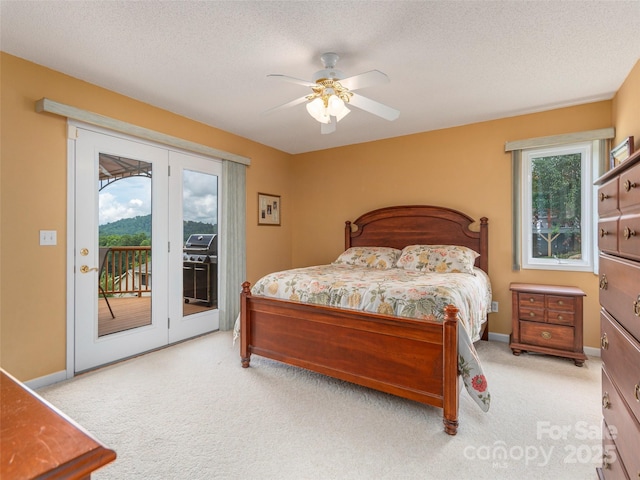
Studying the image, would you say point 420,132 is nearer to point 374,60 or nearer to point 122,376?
point 374,60

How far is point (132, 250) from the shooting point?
3230 mm

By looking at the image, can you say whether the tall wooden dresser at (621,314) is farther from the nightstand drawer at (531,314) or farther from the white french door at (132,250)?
the white french door at (132,250)

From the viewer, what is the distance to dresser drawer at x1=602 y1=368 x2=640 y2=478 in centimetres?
108

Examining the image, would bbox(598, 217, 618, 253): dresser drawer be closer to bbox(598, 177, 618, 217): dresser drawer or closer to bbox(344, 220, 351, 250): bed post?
bbox(598, 177, 618, 217): dresser drawer

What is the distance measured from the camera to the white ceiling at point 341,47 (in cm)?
193

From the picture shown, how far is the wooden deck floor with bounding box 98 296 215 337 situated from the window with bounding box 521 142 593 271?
410 cm

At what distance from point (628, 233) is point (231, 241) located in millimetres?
3742

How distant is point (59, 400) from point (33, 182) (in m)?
1.66

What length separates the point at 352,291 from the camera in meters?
2.45

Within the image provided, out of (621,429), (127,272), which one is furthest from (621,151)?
(127,272)

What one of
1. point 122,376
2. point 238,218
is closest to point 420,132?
point 238,218

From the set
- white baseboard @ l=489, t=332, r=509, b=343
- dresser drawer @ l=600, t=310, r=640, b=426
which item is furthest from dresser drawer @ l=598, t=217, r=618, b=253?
white baseboard @ l=489, t=332, r=509, b=343

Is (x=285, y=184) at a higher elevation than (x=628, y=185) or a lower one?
higher

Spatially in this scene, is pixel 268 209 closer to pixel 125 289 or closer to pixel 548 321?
pixel 125 289
